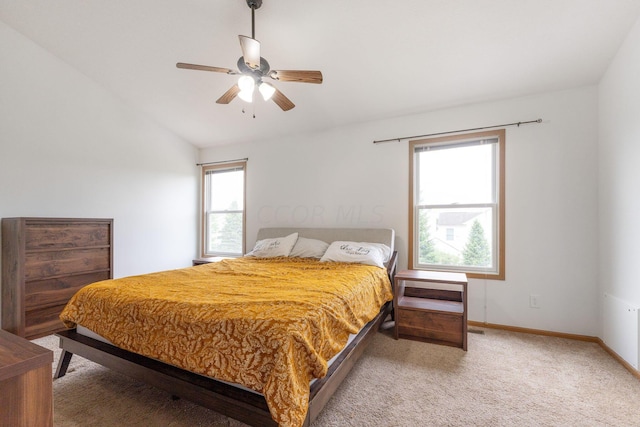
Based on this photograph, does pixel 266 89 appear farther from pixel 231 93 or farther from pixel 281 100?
pixel 231 93

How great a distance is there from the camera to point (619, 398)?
1800 mm

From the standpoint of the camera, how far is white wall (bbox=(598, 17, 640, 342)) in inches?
81.7

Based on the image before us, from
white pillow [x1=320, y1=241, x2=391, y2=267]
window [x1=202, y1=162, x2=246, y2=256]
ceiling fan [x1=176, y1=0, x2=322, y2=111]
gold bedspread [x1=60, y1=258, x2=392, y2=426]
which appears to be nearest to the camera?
gold bedspread [x1=60, y1=258, x2=392, y2=426]

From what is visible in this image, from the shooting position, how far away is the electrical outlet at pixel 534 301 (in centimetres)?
282

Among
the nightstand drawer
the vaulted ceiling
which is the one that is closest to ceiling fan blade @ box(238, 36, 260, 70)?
the vaulted ceiling

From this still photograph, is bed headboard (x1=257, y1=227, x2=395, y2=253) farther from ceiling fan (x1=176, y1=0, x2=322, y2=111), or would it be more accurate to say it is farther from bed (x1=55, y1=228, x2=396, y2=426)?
ceiling fan (x1=176, y1=0, x2=322, y2=111)

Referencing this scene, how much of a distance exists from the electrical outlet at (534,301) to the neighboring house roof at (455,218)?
96 cm

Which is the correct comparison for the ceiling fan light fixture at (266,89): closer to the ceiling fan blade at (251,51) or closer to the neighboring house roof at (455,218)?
the ceiling fan blade at (251,51)

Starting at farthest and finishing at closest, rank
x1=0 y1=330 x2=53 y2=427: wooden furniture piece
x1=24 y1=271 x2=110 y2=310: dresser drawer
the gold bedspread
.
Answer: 1. x1=24 y1=271 x2=110 y2=310: dresser drawer
2. the gold bedspread
3. x1=0 y1=330 x2=53 y2=427: wooden furniture piece

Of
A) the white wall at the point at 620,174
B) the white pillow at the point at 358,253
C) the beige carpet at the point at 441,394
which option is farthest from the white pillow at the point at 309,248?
the white wall at the point at 620,174

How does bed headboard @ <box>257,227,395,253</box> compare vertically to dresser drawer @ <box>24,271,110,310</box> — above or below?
above

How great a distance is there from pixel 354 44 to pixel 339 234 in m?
2.07

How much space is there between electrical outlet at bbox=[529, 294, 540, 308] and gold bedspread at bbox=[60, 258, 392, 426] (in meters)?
1.73

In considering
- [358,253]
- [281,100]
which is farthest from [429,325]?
[281,100]
